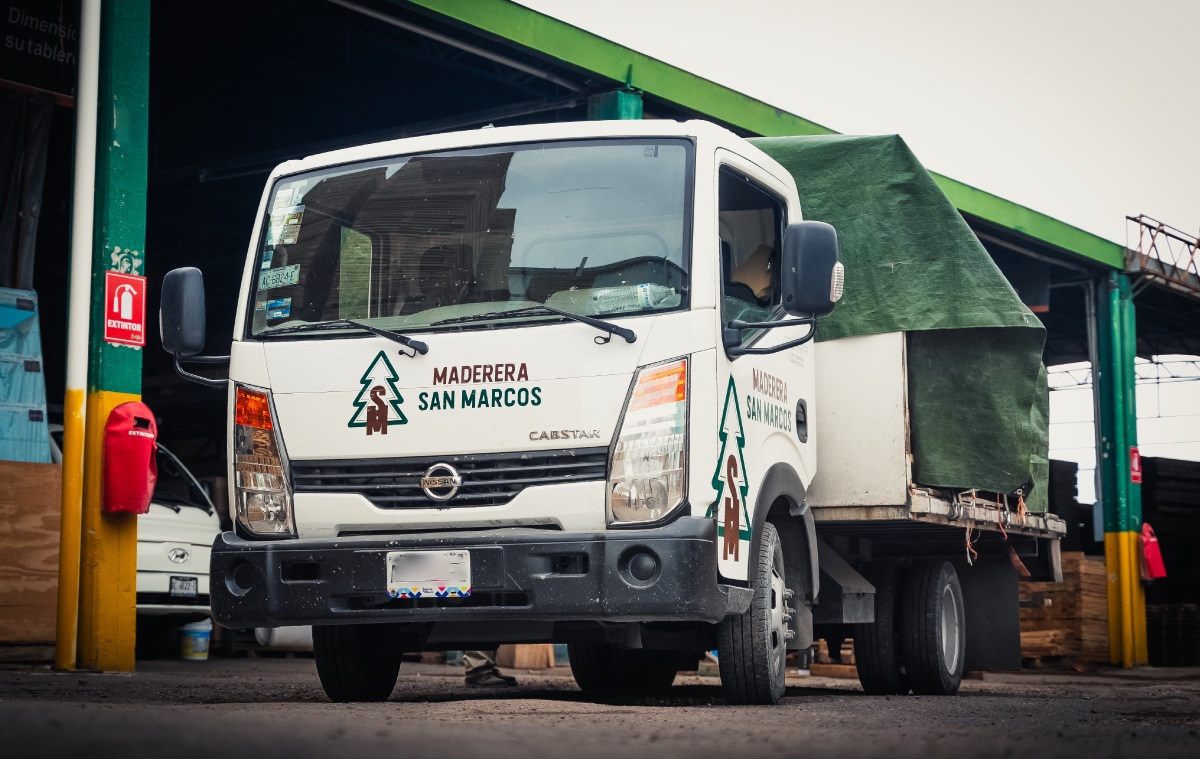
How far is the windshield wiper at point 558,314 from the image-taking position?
546cm

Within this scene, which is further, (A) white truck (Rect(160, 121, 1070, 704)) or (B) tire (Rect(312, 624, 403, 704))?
(B) tire (Rect(312, 624, 403, 704))

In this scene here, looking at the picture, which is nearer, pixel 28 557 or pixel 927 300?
pixel 927 300

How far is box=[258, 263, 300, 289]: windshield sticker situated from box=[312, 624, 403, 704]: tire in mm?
1655

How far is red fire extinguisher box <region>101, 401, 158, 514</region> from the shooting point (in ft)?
28.1

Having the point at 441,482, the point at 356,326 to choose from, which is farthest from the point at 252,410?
the point at 441,482

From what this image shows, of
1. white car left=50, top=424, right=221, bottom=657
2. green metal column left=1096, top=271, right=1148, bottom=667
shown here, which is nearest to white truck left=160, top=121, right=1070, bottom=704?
white car left=50, top=424, right=221, bottom=657

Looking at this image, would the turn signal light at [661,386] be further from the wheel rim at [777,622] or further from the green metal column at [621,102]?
the green metal column at [621,102]

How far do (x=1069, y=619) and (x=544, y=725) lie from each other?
556 inches

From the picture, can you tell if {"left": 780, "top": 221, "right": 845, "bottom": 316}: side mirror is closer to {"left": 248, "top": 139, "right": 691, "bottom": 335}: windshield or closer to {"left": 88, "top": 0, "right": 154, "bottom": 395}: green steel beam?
{"left": 248, "top": 139, "right": 691, "bottom": 335}: windshield

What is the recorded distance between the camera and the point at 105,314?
8648 millimetres

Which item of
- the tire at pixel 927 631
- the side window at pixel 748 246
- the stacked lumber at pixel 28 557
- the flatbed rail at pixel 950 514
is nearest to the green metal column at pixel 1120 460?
Answer: the flatbed rail at pixel 950 514

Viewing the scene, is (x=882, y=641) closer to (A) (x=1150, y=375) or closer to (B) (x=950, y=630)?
(B) (x=950, y=630)

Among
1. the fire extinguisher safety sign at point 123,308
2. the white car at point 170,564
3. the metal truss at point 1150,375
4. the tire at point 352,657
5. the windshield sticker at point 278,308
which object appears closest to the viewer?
the windshield sticker at point 278,308

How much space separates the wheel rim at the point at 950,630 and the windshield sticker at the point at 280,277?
4.72 m
